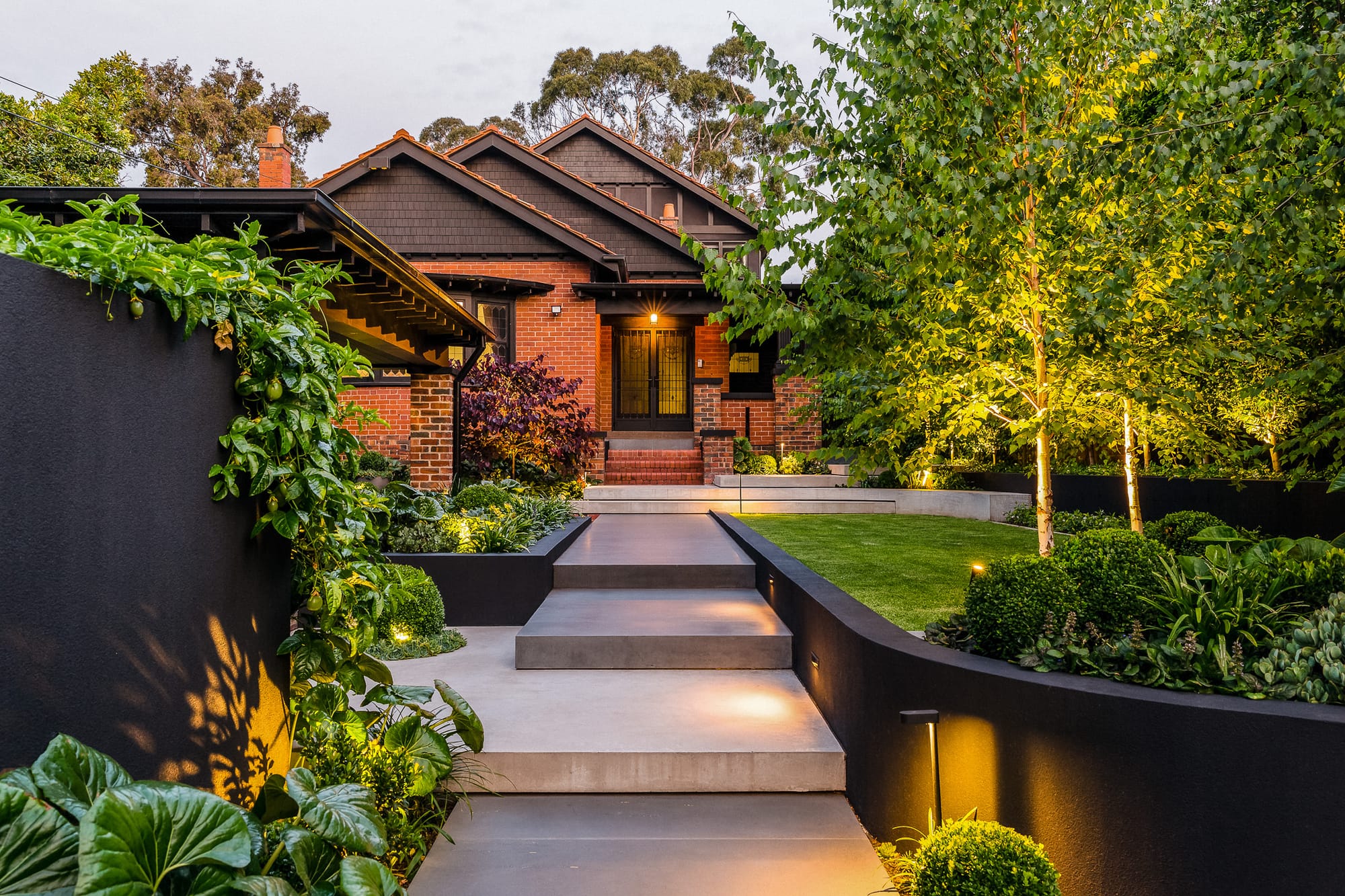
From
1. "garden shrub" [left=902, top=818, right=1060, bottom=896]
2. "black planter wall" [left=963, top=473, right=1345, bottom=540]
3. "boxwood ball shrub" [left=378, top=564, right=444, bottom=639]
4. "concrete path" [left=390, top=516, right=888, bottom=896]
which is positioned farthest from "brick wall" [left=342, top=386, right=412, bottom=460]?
"garden shrub" [left=902, top=818, right=1060, bottom=896]

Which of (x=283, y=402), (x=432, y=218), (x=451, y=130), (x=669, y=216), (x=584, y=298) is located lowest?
(x=283, y=402)

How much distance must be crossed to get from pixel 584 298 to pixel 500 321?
5.55 feet

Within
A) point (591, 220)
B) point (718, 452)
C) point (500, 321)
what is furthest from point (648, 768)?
point (591, 220)

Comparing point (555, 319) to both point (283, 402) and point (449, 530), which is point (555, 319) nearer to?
point (449, 530)

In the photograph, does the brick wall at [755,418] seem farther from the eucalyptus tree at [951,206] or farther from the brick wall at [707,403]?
the eucalyptus tree at [951,206]

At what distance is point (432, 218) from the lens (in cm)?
1573

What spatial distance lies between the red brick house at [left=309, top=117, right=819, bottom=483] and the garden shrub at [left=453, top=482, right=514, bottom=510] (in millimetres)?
5153

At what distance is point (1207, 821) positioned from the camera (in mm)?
1949

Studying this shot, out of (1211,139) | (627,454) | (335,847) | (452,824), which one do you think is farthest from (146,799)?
(627,454)

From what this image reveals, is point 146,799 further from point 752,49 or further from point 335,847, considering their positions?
point 752,49

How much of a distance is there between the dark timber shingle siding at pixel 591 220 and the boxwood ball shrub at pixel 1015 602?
15288mm

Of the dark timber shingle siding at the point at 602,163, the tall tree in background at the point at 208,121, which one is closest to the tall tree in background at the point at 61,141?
the tall tree in background at the point at 208,121

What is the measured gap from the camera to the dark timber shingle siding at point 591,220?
1784cm

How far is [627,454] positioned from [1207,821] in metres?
13.6
